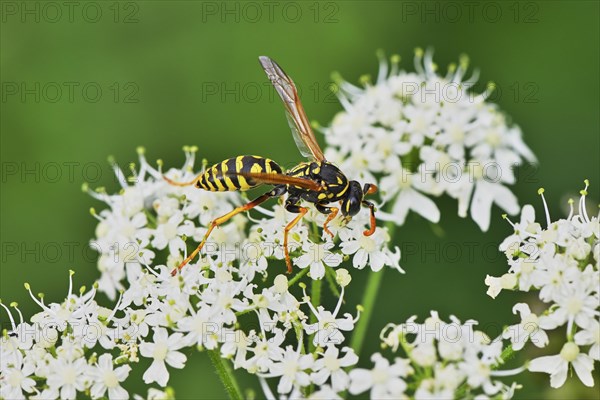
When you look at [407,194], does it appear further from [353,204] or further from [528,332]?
[528,332]

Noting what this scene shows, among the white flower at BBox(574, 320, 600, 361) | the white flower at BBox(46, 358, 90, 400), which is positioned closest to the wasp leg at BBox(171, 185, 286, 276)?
the white flower at BBox(46, 358, 90, 400)

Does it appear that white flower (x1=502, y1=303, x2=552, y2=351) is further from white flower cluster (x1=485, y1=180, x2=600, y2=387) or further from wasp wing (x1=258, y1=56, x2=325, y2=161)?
wasp wing (x1=258, y1=56, x2=325, y2=161)

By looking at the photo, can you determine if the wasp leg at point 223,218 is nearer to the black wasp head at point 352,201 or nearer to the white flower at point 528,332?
the black wasp head at point 352,201

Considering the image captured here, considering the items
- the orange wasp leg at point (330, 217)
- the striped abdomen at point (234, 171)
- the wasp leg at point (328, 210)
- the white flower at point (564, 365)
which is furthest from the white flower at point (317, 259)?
the white flower at point (564, 365)

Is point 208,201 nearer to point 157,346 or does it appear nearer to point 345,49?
point 157,346

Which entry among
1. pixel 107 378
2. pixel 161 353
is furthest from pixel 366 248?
pixel 107 378

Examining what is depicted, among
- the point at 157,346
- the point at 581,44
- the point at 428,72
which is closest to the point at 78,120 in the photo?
the point at 428,72
